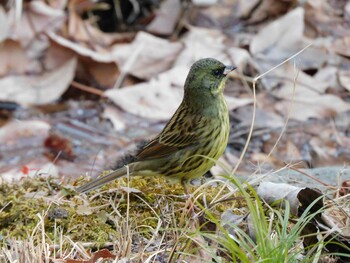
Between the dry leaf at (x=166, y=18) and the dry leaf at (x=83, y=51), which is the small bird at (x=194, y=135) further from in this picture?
the dry leaf at (x=166, y=18)

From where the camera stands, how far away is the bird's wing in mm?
5363

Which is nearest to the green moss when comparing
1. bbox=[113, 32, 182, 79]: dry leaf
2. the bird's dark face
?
the bird's dark face

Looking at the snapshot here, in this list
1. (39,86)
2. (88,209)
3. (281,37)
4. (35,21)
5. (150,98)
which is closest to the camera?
(88,209)

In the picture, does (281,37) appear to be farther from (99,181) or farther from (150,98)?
(99,181)

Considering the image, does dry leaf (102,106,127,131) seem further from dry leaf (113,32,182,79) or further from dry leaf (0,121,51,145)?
dry leaf (0,121,51,145)

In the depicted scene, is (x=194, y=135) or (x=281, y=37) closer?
(x=194, y=135)

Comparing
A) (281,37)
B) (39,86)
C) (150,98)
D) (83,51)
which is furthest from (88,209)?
(281,37)

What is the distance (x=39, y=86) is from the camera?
340 inches

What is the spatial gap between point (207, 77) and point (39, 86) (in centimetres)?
360

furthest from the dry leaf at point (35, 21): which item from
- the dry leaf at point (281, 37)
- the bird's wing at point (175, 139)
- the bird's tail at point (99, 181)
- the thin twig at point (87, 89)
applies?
the bird's tail at point (99, 181)

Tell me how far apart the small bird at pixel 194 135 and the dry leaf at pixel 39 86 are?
3.25 m

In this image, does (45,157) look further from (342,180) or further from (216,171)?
(342,180)

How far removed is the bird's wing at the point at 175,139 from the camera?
5.36 m

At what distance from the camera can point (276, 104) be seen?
8.43 m
